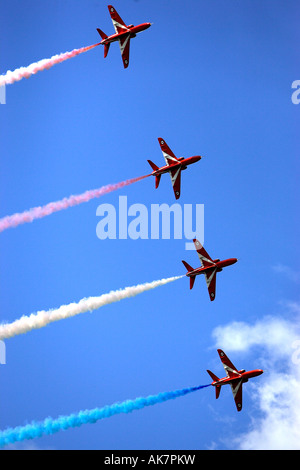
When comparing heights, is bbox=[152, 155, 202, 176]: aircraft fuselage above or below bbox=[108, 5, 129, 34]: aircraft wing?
below

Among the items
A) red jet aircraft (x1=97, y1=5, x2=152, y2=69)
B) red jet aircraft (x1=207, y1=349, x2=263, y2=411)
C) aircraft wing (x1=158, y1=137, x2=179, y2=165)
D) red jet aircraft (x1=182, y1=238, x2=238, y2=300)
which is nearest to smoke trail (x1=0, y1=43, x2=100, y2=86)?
red jet aircraft (x1=97, y1=5, x2=152, y2=69)

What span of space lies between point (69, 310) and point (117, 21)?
33.3 meters

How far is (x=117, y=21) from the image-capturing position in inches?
4537

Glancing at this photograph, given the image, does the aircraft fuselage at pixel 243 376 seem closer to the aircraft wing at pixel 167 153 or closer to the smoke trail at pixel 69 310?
the smoke trail at pixel 69 310

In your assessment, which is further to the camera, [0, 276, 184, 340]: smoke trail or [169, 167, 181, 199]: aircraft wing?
[169, 167, 181, 199]: aircraft wing

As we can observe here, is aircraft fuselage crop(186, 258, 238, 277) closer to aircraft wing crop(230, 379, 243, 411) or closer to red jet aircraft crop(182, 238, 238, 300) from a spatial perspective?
red jet aircraft crop(182, 238, 238, 300)

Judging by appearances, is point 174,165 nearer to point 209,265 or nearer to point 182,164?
point 182,164

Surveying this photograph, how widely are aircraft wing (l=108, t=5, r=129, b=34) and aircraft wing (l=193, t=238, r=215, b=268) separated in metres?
25.2

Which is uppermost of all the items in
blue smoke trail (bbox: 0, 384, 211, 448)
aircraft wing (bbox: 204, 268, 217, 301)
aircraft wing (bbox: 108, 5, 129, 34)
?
aircraft wing (bbox: 108, 5, 129, 34)

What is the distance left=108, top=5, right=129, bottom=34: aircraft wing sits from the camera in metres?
115

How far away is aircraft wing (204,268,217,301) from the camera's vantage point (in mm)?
116425

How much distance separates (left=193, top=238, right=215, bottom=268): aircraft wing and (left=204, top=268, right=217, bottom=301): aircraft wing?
0.82 meters
